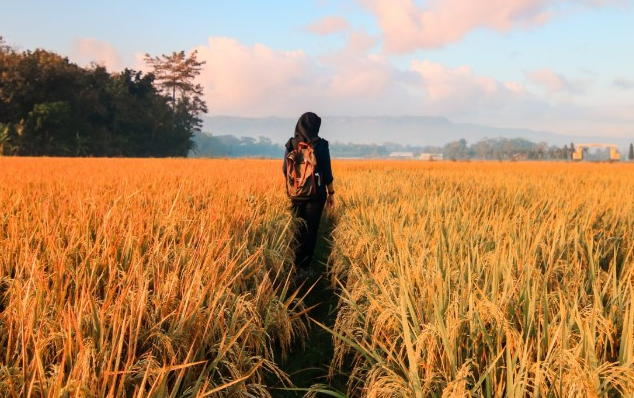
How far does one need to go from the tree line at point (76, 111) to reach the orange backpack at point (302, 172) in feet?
103

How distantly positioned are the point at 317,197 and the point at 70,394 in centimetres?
405

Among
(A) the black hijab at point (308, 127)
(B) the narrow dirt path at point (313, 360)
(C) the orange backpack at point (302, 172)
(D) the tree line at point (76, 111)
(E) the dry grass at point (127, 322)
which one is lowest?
(B) the narrow dirt path at point (313, 360)

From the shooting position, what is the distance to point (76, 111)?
119 feet

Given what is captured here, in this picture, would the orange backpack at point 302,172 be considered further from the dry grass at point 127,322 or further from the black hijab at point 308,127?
the dry grass at point 127,322

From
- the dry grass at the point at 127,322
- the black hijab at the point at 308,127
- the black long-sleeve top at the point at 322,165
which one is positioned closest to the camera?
the dry grass at the point at 127,322

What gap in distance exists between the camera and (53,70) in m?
34.1

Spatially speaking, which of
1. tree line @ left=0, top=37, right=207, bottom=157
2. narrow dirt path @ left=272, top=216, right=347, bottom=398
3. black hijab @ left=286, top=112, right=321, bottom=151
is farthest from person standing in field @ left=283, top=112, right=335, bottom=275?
tree line @ left=0, top=37, right=207, bottom=157

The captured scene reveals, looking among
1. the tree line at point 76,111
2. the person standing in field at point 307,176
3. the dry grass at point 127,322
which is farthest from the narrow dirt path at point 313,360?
the tree line at point 76,111

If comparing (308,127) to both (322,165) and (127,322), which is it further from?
(127,322)

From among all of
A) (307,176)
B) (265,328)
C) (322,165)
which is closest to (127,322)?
(265,328)

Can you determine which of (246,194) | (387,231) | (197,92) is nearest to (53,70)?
(197,92)

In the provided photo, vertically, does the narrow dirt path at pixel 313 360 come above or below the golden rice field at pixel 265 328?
below

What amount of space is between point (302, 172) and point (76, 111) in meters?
37.0

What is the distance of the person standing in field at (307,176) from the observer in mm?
4953
